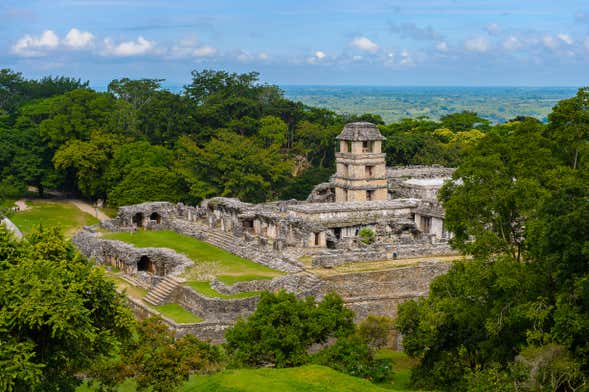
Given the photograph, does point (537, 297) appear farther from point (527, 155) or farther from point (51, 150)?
point (51, 150)

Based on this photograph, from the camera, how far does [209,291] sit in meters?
36.1

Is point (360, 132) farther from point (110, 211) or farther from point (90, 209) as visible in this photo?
point (90, 209)

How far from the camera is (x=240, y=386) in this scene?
66.2ft

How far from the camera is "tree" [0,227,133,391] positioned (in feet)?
59.5

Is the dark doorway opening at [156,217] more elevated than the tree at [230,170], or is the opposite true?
the tree at [230,170]

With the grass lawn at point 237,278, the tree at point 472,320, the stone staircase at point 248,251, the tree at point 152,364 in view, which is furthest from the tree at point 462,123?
the tree at point 152,364

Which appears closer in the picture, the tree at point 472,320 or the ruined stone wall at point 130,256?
the tree at point 472,320

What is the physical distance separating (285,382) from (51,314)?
6214mm

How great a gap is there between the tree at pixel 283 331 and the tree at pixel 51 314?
608cm

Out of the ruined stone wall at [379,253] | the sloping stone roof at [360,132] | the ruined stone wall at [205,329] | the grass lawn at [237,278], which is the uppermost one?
the sloping stone roof at [360,132]

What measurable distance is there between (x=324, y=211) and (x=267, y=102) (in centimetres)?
3621

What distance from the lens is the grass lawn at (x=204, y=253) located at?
127 feet

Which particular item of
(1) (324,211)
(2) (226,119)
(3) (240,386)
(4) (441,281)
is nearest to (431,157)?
(2) (226,119)

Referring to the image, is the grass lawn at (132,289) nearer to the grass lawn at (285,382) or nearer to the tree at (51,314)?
the tree at (51,314)
